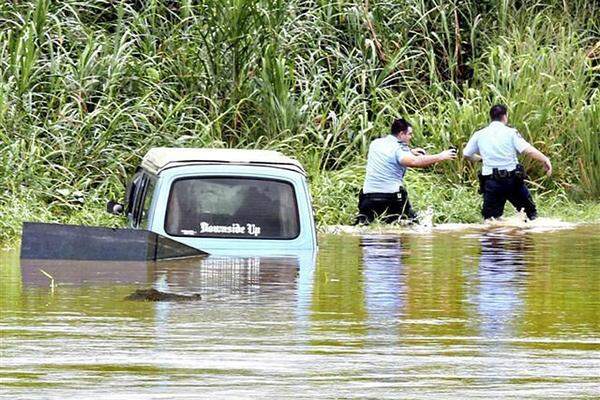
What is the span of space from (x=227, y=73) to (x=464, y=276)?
384 inches

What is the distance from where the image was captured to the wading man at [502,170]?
21109 millimetres

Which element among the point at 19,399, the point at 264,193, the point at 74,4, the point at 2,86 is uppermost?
the point at 74,4

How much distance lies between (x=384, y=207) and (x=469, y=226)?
128cm

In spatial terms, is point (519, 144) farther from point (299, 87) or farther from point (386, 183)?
point (299, 87)

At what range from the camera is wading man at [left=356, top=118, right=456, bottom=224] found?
67.1ft

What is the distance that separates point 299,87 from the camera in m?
24.8

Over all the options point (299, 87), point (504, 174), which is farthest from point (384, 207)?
point (299, 87)

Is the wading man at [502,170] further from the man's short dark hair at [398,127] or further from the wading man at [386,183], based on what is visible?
the man's short dark hair at [398,127]

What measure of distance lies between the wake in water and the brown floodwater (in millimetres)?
3231

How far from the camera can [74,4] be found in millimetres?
25422

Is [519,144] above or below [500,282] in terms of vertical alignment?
above

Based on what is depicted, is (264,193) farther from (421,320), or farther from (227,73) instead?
(227,73)

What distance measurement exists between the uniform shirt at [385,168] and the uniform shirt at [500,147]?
3.91 ft

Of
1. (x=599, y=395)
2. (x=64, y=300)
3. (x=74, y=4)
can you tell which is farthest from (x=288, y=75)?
(x=599, y=395)
